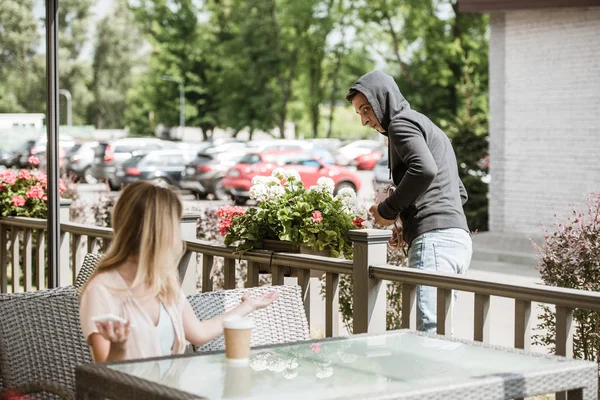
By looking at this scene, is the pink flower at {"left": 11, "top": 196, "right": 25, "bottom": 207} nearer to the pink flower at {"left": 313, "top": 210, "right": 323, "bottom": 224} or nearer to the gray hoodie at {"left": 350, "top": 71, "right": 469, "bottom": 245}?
the pink flower at {"left": 313, "top": 210, "right": 323, "bottom": 224}

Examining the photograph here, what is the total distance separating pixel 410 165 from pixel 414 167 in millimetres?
27

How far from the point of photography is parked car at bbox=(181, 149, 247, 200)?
90.1ft

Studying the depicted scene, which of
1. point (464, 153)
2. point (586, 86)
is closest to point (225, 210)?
point (586, 86)

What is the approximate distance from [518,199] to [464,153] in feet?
13.6

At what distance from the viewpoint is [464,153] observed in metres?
20.0

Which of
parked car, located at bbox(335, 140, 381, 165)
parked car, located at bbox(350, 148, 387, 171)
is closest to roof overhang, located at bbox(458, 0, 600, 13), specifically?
parked car, located at bbox(335, 140, 381, 165)

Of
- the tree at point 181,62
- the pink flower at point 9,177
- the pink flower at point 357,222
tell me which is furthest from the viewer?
the tree at point 181,62

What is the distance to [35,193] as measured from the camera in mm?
7637

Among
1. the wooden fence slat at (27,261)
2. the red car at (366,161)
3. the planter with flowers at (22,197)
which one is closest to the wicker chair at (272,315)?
the wooden fence slat at (27,261)

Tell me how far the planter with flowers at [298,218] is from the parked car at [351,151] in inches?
1468

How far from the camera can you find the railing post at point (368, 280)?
438 centimetres

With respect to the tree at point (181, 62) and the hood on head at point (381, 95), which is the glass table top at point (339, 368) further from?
the tree at point (181, 62)

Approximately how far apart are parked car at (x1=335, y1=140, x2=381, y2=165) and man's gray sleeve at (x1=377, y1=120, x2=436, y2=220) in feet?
126

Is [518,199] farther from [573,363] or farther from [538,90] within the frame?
[573,363]
